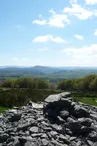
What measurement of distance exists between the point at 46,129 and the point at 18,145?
8.36 ft

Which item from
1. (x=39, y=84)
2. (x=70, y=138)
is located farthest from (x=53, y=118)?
(x=39, y=84)

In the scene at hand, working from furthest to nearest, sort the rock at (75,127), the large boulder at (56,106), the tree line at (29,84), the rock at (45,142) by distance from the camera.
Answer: the tree line at (29,84), the large boulder at (56,106), the rock at (75,127), the rock at (45,142)

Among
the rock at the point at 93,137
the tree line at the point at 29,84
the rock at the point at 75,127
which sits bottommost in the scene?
the tree line at the point at 29,84

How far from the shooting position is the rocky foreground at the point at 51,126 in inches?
640

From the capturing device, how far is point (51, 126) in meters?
17.9

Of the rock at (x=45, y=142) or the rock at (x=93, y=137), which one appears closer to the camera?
the rock at (x=45, y=142)

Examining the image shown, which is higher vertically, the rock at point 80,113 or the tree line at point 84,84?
the rock at point 80,113

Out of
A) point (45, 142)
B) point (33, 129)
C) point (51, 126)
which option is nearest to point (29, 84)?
point (51, 126)

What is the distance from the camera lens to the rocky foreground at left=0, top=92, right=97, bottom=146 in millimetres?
16250

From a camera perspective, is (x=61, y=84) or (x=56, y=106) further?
(x=61, y=84)

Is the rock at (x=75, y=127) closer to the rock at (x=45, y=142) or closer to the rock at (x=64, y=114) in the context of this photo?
the rock at (x=64, y=114)

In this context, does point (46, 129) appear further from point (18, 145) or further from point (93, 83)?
point (93, 83)

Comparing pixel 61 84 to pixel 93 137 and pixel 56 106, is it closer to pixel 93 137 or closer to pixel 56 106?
pixel 56 106

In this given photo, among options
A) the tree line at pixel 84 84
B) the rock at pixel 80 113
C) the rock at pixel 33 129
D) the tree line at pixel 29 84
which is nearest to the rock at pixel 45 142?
the rock at pixel 33 129
